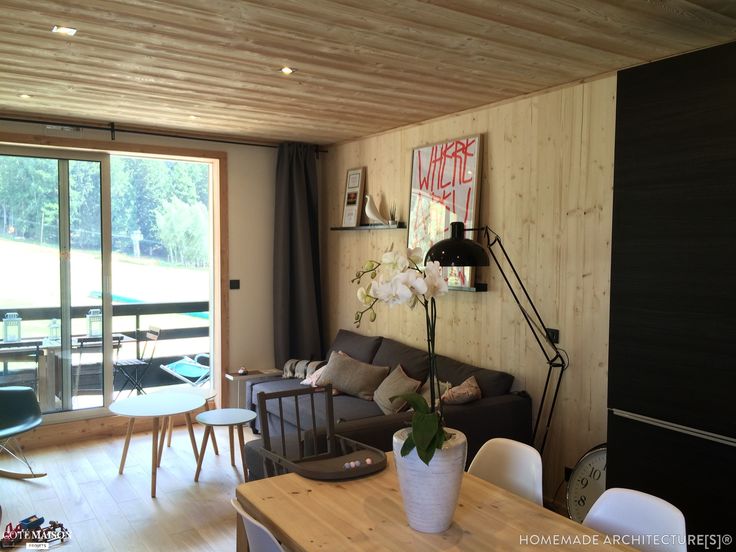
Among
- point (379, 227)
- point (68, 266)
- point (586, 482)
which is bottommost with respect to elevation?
point (586, 482)

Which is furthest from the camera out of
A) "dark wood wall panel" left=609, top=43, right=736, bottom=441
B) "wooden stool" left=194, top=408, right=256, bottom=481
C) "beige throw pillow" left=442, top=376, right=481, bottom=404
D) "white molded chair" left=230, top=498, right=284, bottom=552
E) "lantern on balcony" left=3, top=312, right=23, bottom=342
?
"lantern on balcony" left=3, top=312, right=23, bottom=342

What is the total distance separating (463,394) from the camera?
372cm

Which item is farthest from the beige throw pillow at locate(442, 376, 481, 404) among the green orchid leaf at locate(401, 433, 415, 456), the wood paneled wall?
the green orchid leaf at locate(401, 433, 415, 456)

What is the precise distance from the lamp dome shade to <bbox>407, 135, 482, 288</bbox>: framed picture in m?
0.91

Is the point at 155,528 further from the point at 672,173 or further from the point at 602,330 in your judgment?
the point at 672,173

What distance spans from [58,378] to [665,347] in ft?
15.2

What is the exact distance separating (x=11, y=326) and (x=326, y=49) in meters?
3.61

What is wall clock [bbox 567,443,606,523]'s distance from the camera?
3.19 m

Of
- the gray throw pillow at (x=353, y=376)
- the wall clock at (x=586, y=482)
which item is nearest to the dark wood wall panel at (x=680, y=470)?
the wall clock at (x=586, y=482)

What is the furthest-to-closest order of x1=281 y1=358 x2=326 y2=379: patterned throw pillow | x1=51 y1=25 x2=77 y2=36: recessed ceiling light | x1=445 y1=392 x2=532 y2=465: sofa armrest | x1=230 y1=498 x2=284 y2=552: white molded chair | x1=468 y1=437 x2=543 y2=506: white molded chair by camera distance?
x1=281 y1=358 x2=326 y2=379: patterned throw pillow → x1=445 y1=392 x2=532 y2=465: sofa armrest → x1=51 y1=25 x2=77 y2=36: recessed ceiling light → x1=468 y1=437 x2=543 y2=506: white molded chair → x1=230 y1=498 x2=284 y2=552: white molded chair

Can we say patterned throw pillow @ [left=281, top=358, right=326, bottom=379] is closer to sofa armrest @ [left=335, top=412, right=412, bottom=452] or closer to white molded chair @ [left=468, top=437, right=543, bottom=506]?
sofa armrest @ [left=335, top=412, right=412, bottom=452]

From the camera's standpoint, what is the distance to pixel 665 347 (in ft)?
7.73

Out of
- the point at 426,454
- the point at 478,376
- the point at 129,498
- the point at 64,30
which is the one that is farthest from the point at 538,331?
the point at 64,30

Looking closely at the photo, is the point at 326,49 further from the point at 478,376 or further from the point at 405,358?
the point at 405,358
